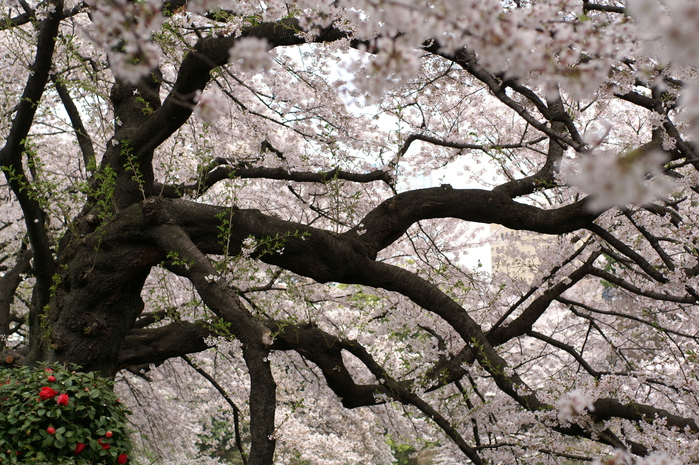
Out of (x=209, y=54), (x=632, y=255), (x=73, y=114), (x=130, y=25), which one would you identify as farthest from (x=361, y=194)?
(x=130, y=25)

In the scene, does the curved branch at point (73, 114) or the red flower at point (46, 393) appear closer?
the red flower at point (46, 393)

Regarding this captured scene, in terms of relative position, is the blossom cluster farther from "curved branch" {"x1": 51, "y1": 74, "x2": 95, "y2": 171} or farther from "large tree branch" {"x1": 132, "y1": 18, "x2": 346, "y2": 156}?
"curved branch" {"x1": 51, "y1": 74, "x2": 95, "y2": 171}

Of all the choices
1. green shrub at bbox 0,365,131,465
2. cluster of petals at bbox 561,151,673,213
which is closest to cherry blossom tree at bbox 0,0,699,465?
cluster of petals at bbox 561,151,673,213

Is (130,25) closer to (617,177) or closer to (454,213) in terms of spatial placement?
(617,177)

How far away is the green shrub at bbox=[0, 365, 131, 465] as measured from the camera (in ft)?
11.1

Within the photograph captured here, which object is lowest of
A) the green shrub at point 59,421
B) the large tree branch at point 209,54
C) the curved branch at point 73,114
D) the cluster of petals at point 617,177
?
the cluster of petals at point 617,177

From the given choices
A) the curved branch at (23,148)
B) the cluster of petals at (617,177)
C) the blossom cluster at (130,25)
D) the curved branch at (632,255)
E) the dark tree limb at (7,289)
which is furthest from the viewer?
the dark tree limb at (7,289)

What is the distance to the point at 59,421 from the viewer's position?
3.53 metres

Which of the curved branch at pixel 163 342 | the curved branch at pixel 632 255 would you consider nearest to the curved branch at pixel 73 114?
the curved branch at pixel 163 342

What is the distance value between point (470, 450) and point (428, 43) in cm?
338

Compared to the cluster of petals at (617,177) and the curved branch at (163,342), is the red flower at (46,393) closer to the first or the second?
the curved branch at (163,342)

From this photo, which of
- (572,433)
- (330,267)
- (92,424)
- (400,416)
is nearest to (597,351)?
(400,416)

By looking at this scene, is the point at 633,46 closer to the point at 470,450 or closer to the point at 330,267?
the point at 330,267

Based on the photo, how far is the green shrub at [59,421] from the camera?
3395 mm
